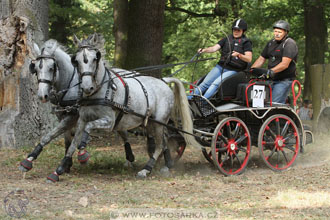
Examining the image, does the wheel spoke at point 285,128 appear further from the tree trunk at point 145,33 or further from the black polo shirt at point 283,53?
the tree trunk at point 145,33

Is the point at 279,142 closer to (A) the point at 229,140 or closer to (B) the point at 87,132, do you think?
(A) the point at 229,140

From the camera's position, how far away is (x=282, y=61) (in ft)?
29.1

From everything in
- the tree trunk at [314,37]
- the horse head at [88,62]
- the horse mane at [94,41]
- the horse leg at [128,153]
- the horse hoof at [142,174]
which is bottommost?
the horse hoof at [142,174]

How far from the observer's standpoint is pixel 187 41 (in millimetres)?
22609

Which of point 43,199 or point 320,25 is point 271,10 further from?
point 43,199

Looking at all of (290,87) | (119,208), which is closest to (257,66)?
(290,87)

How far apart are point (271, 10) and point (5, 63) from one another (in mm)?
12114

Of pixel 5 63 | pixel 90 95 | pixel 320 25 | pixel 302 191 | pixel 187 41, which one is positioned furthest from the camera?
pixel 187 41

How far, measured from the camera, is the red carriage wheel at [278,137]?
8.97 metres

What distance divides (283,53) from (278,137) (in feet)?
4.68

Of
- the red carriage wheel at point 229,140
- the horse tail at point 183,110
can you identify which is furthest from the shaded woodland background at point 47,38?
the red carriage wheel at point 229,140

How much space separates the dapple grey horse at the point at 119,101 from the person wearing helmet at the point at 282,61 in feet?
5.43

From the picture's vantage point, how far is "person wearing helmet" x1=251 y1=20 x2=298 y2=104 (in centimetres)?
885

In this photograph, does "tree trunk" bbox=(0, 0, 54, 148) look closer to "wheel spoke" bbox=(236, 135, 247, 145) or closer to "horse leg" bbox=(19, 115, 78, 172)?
"horse leg" bbox=(19, 115, 78, 172)
